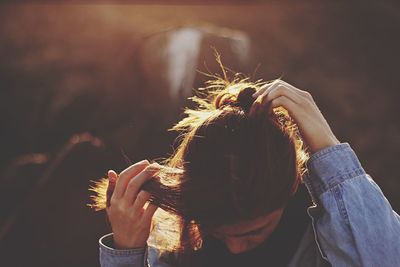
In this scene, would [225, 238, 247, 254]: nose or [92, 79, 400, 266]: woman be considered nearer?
[92, 79, 400, 266]: woman

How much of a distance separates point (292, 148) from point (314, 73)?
5435 mm

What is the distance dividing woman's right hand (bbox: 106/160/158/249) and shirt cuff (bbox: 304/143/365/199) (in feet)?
1.57

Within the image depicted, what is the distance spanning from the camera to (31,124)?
5.79 metres

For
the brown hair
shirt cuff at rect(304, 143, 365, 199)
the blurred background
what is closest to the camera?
the brown hair

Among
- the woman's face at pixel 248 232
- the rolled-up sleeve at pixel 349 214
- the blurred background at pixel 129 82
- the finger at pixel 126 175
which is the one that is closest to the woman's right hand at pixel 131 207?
the finger at pixel 126 175

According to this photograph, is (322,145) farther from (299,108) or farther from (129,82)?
(129,82)

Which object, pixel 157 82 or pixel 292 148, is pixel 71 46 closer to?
pixel 157 82

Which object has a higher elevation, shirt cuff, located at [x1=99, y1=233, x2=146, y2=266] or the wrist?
the wrist

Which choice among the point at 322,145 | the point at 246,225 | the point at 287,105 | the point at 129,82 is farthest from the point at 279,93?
the point at 129,82

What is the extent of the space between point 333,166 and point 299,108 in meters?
0.20

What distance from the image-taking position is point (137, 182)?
1550mm

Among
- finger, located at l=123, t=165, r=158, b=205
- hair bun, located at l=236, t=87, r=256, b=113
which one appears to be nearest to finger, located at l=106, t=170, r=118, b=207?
finger, located at l=123, t=165, r=158, b=205

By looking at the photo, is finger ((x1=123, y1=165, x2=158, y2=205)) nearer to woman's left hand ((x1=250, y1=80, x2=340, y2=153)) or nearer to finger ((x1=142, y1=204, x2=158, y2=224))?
finger ((x1=142, y1=204, x2=158, y2=224))

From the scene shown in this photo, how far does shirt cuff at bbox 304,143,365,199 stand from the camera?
1.54m
